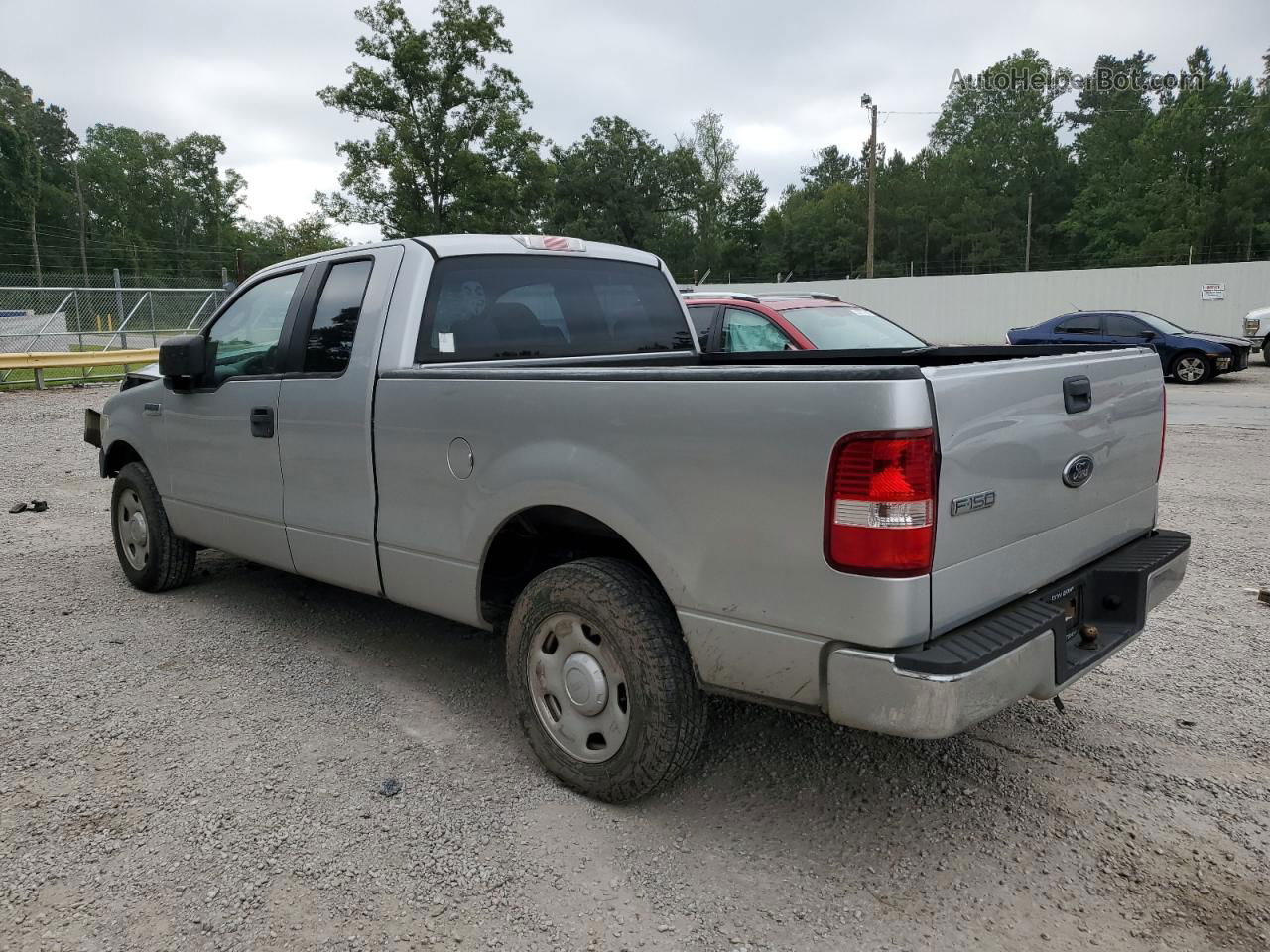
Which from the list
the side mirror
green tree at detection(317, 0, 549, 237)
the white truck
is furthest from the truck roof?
green tree at detection(317, 0, 549, 237)

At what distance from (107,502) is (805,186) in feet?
340

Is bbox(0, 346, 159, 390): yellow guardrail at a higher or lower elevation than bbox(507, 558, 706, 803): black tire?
higher

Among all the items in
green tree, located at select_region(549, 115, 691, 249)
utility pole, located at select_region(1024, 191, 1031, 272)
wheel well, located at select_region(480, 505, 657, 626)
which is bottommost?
wheel well, located at select_region(480, 505, 657, 626)

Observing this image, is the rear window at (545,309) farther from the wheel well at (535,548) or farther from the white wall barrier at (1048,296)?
the white wall barrier at (1048,296)

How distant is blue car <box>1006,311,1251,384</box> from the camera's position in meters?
17.4

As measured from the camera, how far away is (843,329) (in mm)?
9430

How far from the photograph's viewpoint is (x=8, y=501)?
827 centimetres

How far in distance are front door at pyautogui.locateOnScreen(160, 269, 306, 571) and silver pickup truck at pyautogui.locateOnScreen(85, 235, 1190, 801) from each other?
0.02 meters

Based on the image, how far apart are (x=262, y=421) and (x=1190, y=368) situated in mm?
18219

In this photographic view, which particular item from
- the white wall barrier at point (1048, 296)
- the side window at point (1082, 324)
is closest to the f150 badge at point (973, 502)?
the side window at point (1082, 324)

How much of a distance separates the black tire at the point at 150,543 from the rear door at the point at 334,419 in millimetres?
1480

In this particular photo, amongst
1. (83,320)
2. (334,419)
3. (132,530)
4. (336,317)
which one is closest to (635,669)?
(334,419)

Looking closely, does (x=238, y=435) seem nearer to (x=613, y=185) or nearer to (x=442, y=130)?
(x=442, y=130)

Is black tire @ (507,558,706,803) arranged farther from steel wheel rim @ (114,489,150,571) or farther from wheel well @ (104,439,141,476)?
wheel well @ (104,439,141,476)
